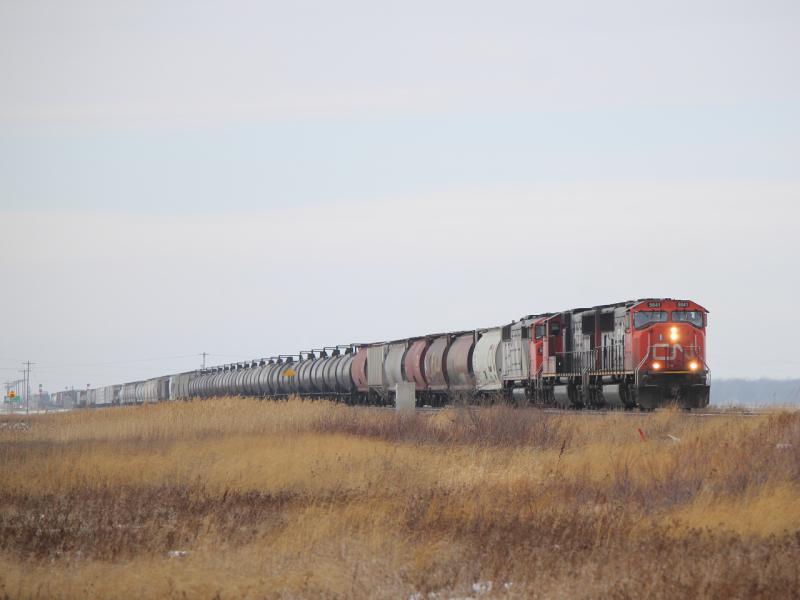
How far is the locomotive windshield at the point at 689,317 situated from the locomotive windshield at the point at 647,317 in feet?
1.45

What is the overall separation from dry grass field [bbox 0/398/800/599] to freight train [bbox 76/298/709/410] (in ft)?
24.8

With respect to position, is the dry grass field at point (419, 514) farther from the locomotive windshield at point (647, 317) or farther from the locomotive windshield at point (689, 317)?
the locomotive windshield at point (689, 317)

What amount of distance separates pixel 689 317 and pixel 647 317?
Result: 1510 millimetres

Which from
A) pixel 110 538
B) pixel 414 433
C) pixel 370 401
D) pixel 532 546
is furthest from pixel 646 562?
pixel 370 401

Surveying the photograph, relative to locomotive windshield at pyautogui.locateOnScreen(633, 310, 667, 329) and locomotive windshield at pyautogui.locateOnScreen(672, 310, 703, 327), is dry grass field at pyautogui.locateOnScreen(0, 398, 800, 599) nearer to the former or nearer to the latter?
locomotive windshield at pyautogui.locateOnScreen(633, 310, 667, 329)

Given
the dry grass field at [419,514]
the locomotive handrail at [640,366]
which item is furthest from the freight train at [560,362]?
the dry grass field at [419,514]

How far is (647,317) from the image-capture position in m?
31.9

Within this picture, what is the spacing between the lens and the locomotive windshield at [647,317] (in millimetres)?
31875

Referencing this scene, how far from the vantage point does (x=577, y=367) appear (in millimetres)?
36031

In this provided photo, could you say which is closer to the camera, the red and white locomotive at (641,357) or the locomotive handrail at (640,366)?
the locomotive handrail at (640,366)

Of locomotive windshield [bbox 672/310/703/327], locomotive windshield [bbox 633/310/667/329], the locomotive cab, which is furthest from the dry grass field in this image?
locomotive windshield [bbox 672/310/703/327]

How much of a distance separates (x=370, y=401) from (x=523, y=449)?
35780mm

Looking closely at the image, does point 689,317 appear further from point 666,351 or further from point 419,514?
point 419,514

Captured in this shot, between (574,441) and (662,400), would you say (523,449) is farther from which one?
(662,400)
